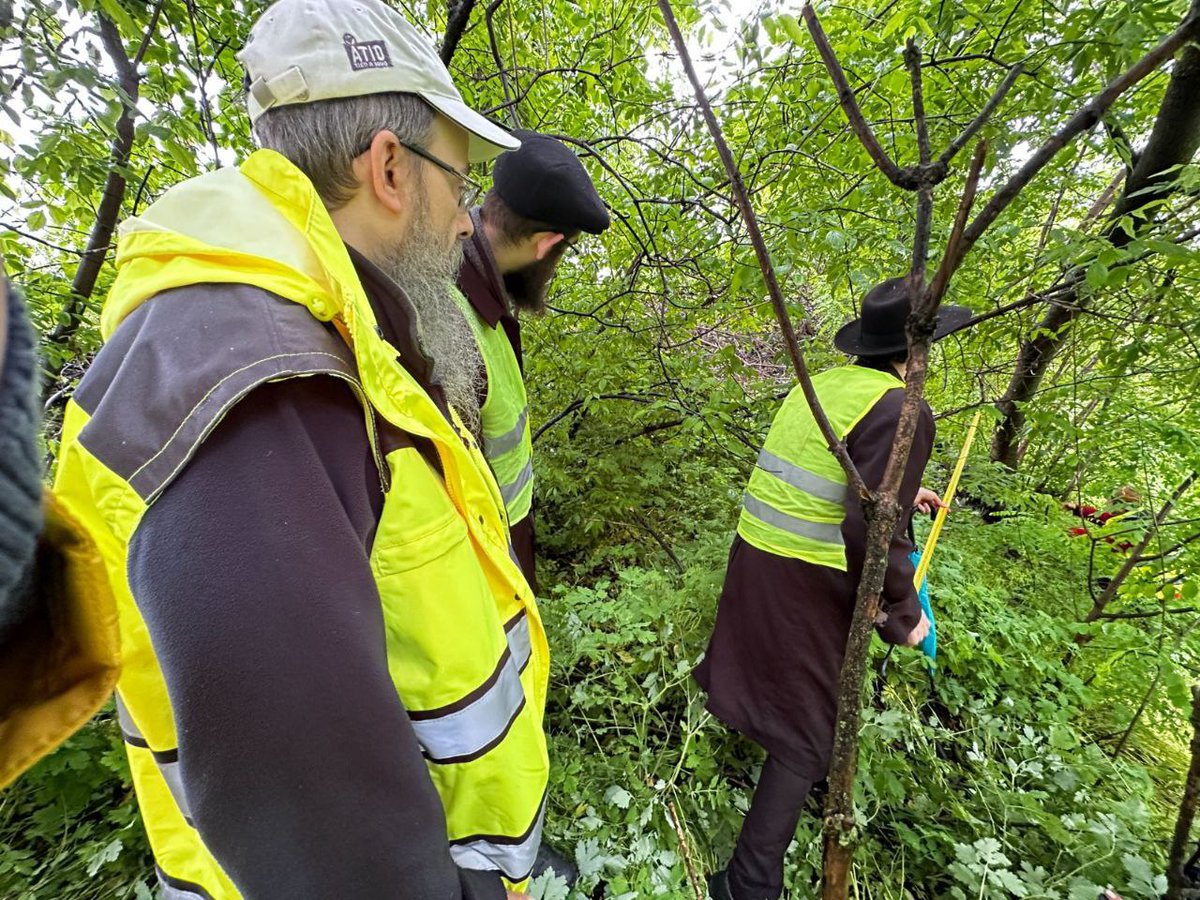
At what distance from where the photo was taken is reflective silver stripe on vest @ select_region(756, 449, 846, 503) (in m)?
2.15

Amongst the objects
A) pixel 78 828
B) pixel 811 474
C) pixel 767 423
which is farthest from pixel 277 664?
pixel 767 423

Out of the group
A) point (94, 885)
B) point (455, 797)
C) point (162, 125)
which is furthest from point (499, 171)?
point (94, 885)

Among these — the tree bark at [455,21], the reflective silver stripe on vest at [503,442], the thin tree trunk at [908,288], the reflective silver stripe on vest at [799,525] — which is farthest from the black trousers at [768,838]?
the tree bark at [455,21]

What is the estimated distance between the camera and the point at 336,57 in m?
1.10

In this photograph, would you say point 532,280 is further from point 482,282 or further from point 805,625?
point 805,625

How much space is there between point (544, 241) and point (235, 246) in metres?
1.78

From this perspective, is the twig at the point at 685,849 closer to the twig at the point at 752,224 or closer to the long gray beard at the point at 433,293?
the twig at the point at 752,224

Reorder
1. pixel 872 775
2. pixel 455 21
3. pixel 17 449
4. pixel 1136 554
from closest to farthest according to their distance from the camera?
pixel 17 449
pixel 455 21
pixel 872 775
pixel 1136 554

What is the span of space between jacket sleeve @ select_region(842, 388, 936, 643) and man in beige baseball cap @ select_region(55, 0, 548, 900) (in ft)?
5.02

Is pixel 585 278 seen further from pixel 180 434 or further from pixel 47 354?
pixel 180 434

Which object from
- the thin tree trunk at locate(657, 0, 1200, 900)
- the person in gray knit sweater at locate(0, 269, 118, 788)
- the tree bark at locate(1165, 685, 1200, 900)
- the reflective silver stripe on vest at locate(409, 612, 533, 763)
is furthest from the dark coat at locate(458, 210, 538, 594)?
the tree bark at locate(1165, 685, 1200, 900)

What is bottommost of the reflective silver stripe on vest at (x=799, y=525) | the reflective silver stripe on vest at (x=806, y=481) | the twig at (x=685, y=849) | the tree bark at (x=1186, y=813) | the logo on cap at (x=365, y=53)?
the twig at (x=685, y=849)

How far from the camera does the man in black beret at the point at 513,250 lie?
7.34 ft

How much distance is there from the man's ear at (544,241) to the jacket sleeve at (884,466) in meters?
1.58
